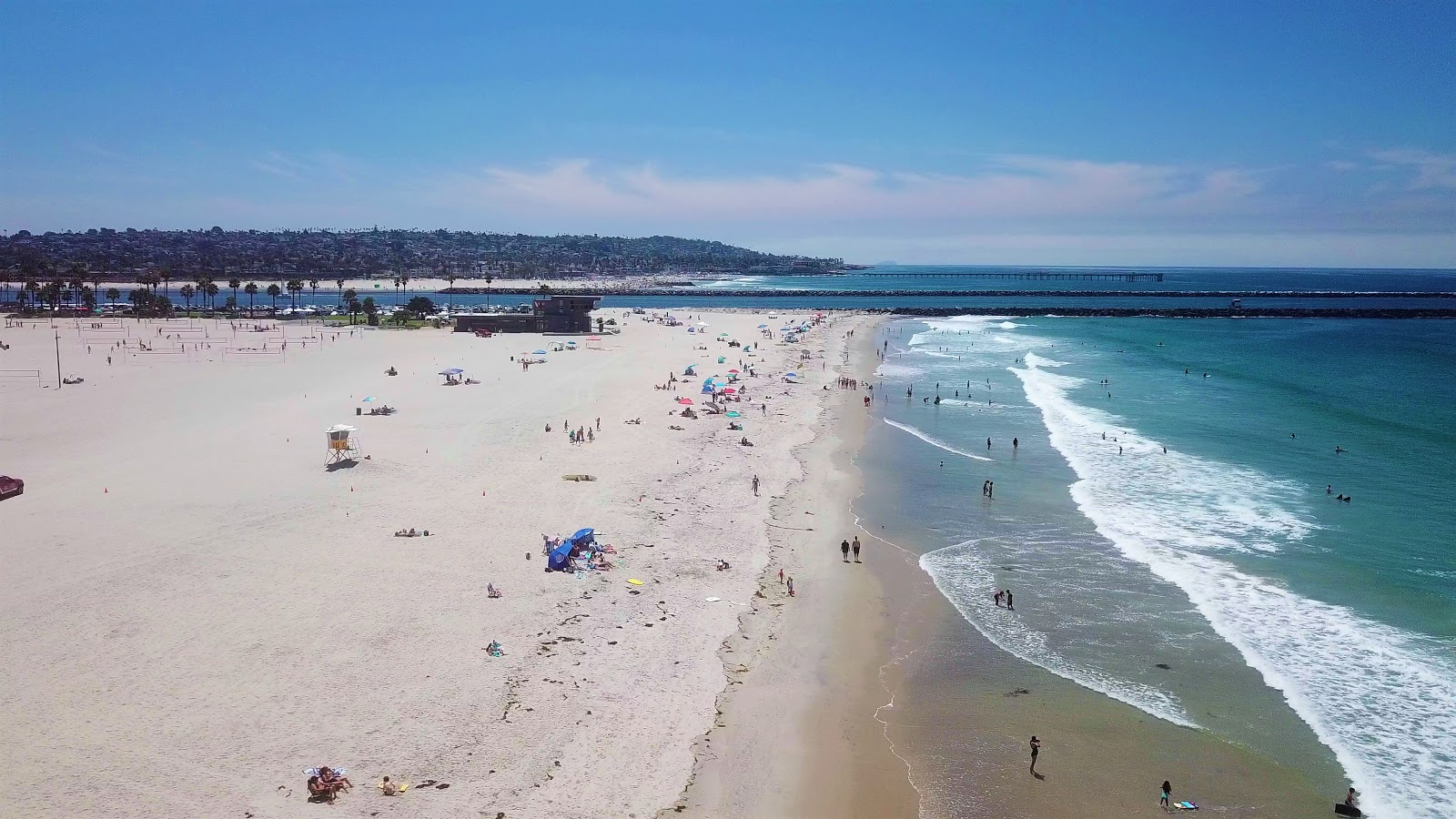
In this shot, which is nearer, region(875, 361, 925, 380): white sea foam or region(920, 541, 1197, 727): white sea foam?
region(920, 541, 1197, 727): white sea foam

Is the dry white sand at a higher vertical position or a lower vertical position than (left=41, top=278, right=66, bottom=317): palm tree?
lower

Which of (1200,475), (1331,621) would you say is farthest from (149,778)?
(1200,475)

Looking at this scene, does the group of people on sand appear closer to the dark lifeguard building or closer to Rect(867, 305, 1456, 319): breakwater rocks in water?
the dark lifeguard building

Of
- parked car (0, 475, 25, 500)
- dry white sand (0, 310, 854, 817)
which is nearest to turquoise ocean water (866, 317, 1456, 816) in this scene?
dry white sand (0, 310, 854, 817)

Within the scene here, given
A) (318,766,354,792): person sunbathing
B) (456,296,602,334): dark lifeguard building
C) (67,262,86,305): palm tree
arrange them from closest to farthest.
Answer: (318,766,354,792): person sunbathing, (456,296,602,334): dark lifeguard building, (67,262,86,305): palm tree

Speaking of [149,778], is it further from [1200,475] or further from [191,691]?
[1200,475]

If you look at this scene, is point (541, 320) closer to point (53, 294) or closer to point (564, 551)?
point (564, 551)
